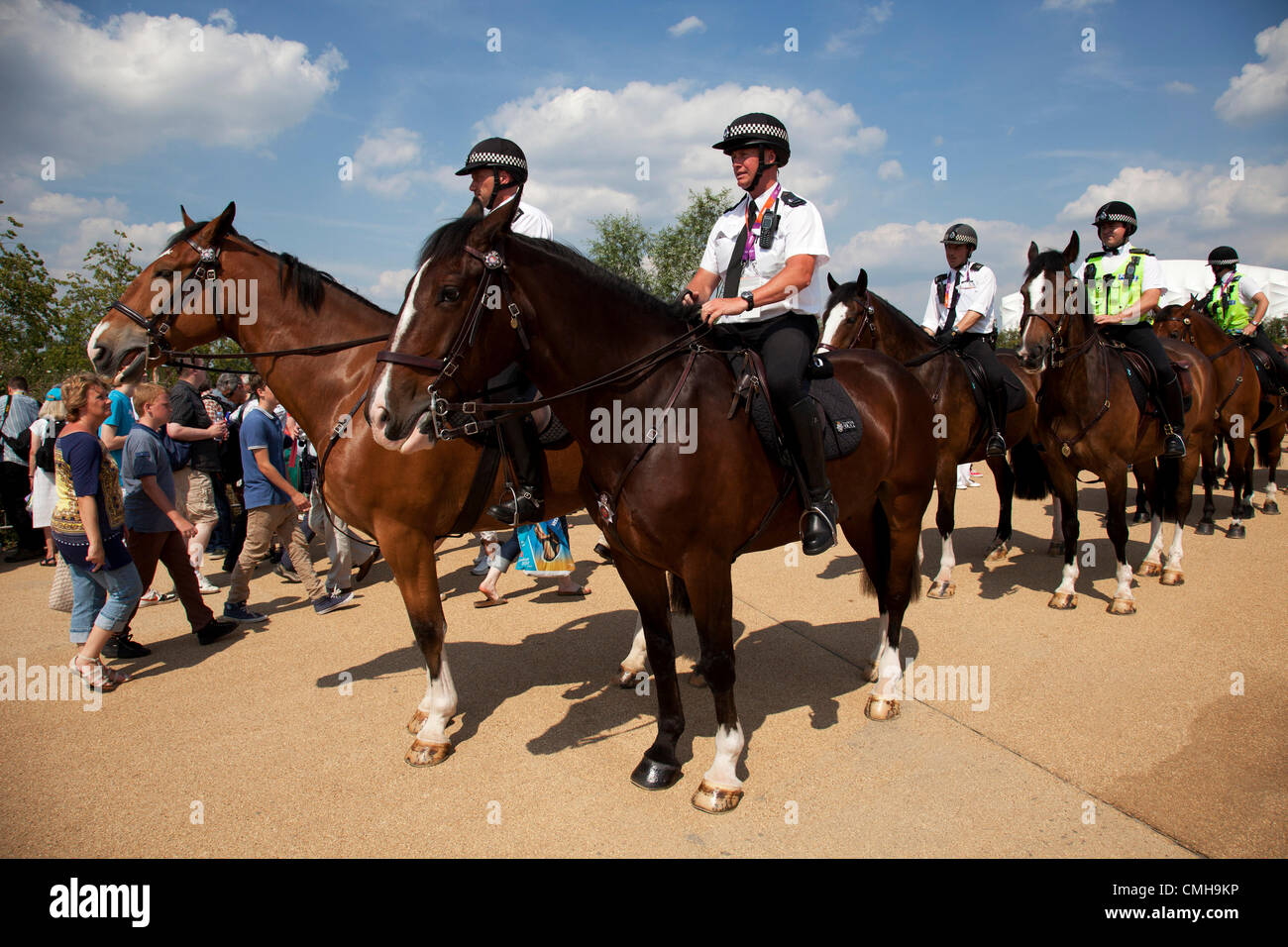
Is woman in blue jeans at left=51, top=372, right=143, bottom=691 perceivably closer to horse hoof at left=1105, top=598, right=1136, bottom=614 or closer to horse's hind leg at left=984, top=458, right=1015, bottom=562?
horse hoof at left=1105, top=598, right=1136, bottom=614

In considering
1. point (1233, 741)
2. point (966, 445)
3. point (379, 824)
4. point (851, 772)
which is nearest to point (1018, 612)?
point (966, 445)

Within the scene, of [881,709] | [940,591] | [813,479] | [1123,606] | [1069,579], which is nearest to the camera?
[813,479]

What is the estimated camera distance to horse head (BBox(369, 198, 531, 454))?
2732 millimetres

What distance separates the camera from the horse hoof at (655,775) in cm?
371

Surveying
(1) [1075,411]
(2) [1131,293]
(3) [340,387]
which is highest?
(2) [1131,293]

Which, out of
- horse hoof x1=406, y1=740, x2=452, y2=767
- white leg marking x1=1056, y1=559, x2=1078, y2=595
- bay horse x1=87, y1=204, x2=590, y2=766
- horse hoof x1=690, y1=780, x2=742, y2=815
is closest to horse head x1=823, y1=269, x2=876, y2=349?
white leg marking x1=1056, y1=559, x2=1078, y2=595

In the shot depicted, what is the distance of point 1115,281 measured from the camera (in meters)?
7.11

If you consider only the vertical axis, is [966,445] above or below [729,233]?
below

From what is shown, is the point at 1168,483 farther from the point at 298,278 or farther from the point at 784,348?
the point at 298,278

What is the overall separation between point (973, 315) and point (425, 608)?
6.47 metres

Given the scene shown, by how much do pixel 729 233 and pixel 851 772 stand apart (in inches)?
124

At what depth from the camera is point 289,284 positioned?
461 cm

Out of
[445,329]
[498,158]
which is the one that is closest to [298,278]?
[498,158]
